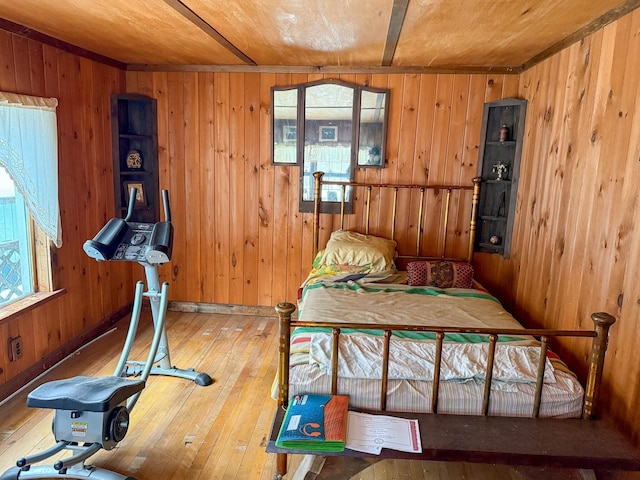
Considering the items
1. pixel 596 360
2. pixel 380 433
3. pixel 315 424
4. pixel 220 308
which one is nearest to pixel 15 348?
pixel 220 308

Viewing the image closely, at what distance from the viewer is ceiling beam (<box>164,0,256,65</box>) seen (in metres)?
2.23

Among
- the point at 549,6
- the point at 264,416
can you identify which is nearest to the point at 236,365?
the point at 264,416

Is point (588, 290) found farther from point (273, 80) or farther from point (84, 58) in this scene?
point (84, 58)

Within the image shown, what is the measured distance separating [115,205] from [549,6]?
337 cm

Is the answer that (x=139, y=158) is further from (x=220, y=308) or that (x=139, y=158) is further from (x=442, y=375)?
(x=442, y=375)

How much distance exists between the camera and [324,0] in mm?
2146

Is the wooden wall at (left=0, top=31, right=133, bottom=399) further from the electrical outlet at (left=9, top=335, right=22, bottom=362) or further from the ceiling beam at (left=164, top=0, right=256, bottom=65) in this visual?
the ceiling beam at (left=164, top=0, right=256, bottom=65)

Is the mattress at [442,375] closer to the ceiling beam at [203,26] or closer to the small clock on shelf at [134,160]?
the ceiling beam at [203,26]

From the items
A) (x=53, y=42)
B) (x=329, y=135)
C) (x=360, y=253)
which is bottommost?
(x=360, y=253)

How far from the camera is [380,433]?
174cm

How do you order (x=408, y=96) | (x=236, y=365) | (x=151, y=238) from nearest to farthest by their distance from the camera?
(x=151, y=238), (x=236, y=365), (x=408, y=96)

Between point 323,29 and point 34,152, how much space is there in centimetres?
193

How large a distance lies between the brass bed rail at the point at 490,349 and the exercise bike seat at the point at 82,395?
72 cm

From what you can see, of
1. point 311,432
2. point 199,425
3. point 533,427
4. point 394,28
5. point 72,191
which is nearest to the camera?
point 311,432
